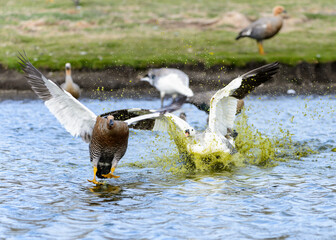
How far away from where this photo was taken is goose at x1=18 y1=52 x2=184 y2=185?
28.9 feet

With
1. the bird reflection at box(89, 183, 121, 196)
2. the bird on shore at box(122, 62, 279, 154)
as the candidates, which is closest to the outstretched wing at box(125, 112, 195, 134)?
the bird on shore at box(122, 62, 279, 154)

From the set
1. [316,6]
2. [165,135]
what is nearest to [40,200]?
[165,135]

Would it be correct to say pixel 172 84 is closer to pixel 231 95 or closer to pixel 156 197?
pixel 231 95

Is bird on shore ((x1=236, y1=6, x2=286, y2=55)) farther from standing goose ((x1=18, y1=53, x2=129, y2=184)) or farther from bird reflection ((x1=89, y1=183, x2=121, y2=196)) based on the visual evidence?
bird reflection ((x1=89, y1=183, x2=121, y2=196))

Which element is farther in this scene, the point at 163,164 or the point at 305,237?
the point at 163,164

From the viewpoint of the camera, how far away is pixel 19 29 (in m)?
26.4

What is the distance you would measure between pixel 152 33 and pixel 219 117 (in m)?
16.5

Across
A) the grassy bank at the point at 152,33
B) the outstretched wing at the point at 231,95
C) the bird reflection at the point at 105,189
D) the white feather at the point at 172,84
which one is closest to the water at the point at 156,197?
the bird reflection at the point at 105,189

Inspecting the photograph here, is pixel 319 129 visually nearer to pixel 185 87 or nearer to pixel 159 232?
pixel 185 87

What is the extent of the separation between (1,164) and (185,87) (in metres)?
5.10

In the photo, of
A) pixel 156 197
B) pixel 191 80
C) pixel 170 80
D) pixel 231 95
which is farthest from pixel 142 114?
pixel 191 80

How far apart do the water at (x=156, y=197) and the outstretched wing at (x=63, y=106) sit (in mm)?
880

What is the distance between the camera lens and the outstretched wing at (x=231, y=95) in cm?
938

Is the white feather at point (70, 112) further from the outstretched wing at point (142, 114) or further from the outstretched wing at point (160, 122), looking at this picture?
the outstretched wing at point (160, 122)
